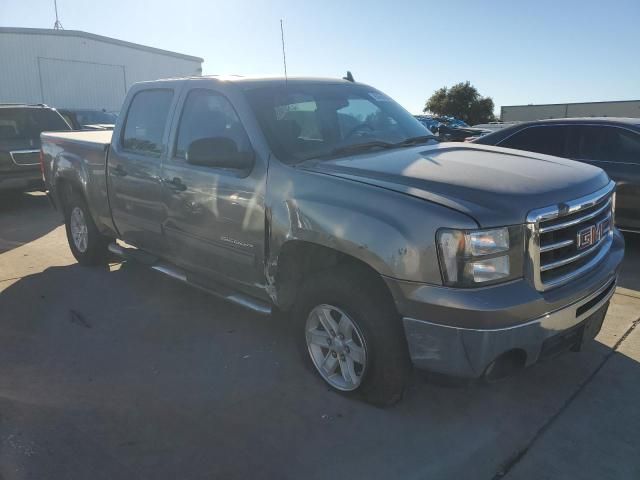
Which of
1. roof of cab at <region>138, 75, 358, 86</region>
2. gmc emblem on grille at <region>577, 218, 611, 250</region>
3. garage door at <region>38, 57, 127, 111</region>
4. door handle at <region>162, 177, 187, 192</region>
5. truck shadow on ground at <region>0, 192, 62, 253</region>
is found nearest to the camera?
gmc emblem on grille at <region>577, 218, 611, 250</region>

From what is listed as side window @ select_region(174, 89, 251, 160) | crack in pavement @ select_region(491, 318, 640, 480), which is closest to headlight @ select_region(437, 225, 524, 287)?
crack in pavement @ select_region(491, 318, 640, 480)

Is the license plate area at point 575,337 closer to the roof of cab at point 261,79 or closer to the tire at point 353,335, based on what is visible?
the tire at point 353,335

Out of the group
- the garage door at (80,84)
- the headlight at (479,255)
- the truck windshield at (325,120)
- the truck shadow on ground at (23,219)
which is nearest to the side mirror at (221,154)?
the truck windshield at (325,120)

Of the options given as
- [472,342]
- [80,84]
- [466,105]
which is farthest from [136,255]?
[466,105]

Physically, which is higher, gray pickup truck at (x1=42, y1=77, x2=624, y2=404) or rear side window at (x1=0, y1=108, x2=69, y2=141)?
rear side window at (x1=0, y1=108, x2=69, y2=141)

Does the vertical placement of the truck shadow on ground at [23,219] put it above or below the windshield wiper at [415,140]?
below

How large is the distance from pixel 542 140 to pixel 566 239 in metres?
4.18

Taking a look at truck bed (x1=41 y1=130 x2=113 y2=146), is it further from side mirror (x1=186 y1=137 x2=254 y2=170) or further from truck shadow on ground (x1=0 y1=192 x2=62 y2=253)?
side mirror (x1=186 y1=137 x2=254 y2=170)

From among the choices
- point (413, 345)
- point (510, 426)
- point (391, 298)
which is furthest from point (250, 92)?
point (510, 426)

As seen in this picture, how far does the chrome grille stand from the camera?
266 centimetres

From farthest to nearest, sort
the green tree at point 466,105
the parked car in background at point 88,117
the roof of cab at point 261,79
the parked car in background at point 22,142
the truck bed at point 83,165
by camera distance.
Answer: the green tree at point 466,105, the parked car in background at point 88,117, the parked car in background at point 22,142, the truck bed at point 83,165, the roof of cab at point 261,79

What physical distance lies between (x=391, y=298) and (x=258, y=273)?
1056mm

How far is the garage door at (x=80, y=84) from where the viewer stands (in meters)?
27.1

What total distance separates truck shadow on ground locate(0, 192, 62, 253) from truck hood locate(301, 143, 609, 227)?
18.6 feet
